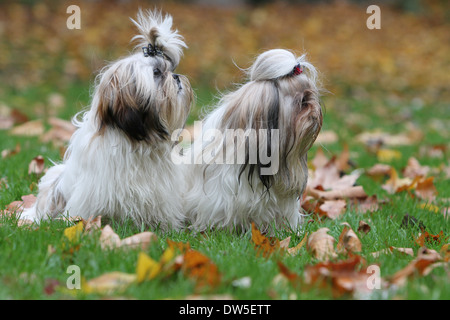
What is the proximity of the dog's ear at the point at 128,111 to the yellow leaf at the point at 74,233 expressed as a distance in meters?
0.66

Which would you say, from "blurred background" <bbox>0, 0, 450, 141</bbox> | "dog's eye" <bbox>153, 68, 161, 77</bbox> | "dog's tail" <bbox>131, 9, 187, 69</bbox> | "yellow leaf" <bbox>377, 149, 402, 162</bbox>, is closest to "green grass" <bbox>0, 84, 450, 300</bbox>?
"dog's eye" <bbox>153, 68, 161, 77</bbox>

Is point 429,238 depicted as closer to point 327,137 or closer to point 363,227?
A: point 363,227

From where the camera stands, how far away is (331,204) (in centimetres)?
455

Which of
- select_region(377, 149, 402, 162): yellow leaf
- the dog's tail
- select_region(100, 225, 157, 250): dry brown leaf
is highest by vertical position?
the dog's tail

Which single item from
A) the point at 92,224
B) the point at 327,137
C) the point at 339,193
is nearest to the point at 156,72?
the point at 92,224

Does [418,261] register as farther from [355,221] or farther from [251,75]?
[251,75]

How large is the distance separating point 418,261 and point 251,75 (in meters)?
1.55

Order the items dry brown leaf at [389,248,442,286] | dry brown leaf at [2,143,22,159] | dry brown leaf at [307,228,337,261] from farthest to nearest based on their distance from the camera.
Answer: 1. dry brown leaf at [2,143,22,159]
2. dry brown leaf at [307,228,337,261]
3. dry brown leaf at [389,248,442,286]

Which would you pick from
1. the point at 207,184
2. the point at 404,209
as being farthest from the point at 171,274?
the point at 404,209

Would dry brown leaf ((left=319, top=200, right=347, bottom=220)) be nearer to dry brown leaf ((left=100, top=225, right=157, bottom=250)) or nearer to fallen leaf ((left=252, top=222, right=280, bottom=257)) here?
fallen leaf ((left=252, top=222, right=280, bottom=257))

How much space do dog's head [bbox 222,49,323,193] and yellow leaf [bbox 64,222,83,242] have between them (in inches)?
42.8

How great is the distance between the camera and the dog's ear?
3.44m

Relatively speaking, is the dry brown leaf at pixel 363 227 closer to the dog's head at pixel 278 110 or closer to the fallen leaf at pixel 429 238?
the fallen leaf at pixel 429 238
